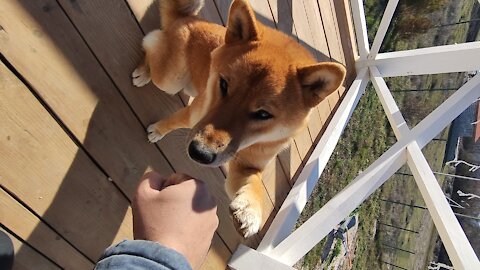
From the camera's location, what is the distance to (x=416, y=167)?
1.97 metres

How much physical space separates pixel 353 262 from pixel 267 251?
214 centimetres

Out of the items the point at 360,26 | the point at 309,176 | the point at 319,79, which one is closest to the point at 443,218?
the point at 319,79

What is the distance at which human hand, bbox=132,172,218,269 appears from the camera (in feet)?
2.74

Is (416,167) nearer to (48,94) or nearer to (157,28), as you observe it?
(157,28)

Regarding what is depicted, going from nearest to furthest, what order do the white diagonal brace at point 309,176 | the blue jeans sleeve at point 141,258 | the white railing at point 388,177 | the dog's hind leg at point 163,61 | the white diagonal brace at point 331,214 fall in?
the blue jeans sleeve at point 141,258
the dog's hind leg at point 163,61
the white railing at point 388,177
the white diagonal brace at point 331,214
the white diagonal brace at point 309,176

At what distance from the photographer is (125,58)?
167 cm

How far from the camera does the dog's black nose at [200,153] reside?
129cm

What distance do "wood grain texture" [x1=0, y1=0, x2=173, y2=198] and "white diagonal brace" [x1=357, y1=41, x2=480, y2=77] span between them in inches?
70.1

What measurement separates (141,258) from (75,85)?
0.96 metres

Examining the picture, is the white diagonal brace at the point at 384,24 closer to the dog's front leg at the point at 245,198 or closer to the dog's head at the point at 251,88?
the dog's head at the point at 251,88

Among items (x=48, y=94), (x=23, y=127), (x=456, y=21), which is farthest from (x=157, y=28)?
(x=456, y=21)

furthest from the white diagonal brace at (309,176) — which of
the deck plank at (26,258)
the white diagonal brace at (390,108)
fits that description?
the deck plank at (26,258)

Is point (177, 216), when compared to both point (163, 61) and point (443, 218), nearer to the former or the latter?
point (163, 61)

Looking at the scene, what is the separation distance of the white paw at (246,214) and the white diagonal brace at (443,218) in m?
0.74
